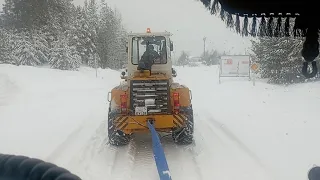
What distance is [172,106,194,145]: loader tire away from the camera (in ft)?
25.0

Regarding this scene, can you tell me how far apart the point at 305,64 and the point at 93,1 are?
53.2 meters

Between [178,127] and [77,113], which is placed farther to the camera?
[77,113]

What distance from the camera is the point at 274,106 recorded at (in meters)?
12.6

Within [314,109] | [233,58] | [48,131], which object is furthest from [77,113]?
[233,58]

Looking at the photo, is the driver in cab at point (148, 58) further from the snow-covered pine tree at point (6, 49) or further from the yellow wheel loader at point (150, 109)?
the snow-covered pine tree at point (6, 49)

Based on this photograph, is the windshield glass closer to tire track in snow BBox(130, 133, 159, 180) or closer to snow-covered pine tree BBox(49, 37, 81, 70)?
tire track in snow BBox(130, 133, 159, 180)

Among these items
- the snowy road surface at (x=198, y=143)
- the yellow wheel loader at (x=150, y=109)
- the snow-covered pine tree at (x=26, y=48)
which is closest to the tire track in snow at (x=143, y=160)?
the snowy road surface at (x=198, y=143)

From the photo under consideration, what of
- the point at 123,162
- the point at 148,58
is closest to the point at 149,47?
the point at 148,58

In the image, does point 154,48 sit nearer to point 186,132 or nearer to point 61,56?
point 186,132

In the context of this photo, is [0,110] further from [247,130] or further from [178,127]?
[247,130]

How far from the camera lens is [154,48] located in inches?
336

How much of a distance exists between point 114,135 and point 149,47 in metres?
2.25

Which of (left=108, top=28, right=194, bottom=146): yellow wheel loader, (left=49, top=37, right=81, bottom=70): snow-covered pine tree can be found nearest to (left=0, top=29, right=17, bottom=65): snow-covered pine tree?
(left=49, top=37, right=81, bottom=70): snow-covered pine tree

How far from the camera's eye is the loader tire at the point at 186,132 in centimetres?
763
